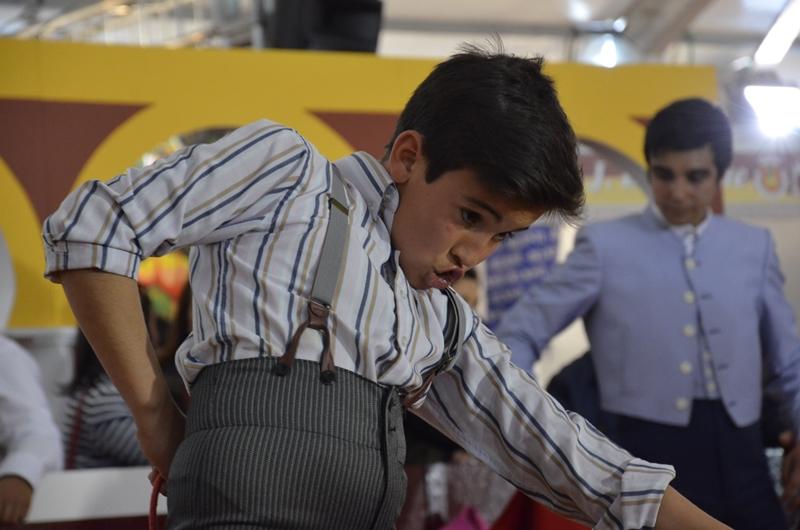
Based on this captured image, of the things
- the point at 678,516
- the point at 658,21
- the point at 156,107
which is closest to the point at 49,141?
the point at 156,107

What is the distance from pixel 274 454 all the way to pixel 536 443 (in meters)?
0.39

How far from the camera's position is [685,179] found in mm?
2771

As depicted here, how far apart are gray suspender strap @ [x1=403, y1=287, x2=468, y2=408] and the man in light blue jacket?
1208 mm

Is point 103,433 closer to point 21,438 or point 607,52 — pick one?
point 21,438

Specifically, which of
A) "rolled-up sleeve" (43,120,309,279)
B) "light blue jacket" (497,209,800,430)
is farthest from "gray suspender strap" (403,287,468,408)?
"light blue jacket" (497,209,800,430)

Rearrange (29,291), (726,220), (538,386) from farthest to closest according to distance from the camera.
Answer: (29,291) < (726,220) < (538,386)

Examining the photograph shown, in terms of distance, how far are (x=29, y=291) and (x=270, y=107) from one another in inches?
39.5

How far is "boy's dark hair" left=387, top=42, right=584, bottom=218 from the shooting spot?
1.33 metres

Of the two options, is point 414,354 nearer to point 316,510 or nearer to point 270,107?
point 316,510

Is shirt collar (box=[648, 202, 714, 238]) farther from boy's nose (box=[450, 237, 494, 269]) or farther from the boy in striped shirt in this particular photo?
boy's nose (box=[450, 237, 494, 269])

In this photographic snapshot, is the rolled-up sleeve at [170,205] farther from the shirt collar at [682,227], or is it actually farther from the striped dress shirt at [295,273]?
the shirt collar at [682,227]

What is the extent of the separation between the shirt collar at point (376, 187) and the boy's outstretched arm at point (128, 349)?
30 centimetres

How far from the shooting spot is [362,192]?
4.68 ft

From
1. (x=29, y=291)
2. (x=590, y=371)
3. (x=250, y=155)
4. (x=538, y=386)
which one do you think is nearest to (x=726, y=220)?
(x=590, y=371)
